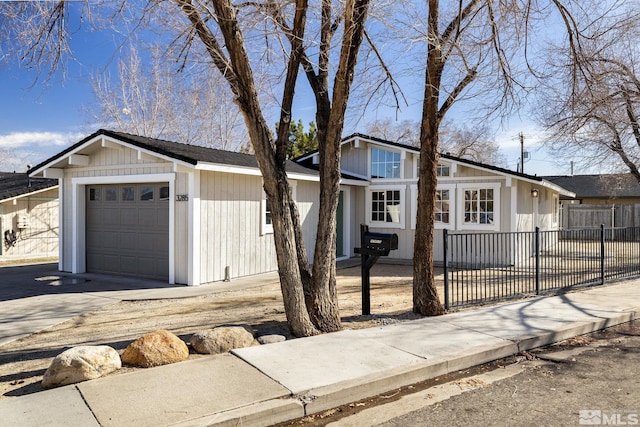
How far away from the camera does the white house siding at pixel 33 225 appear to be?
16.1 m

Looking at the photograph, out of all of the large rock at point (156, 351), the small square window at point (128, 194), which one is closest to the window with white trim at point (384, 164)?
the small square window at point (128, 194)

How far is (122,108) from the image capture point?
2667 centimetres

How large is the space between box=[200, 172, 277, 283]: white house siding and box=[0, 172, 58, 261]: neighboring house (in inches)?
366

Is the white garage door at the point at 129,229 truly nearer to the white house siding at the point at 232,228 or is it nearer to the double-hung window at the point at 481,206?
the white house siding at the point at 232,228

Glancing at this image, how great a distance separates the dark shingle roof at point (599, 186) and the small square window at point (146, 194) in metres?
24.9

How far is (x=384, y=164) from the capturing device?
16250 mm

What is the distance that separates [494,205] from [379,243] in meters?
8.38

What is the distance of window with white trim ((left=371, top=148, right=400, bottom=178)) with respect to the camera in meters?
15.9

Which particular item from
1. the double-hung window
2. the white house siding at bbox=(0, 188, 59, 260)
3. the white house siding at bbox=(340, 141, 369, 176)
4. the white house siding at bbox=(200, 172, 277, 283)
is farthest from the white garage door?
the double-hung window

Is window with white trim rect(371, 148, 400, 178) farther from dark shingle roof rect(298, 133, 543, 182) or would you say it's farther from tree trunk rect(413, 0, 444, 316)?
tree trunk rect(413, 0, 444, 316)

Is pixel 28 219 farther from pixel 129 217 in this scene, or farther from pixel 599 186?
pixel 599 186

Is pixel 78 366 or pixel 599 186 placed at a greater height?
pixel 599 186

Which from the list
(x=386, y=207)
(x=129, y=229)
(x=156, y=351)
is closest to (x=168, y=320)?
(x=156, y=351)

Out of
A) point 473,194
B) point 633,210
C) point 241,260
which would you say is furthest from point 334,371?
point 633,210
